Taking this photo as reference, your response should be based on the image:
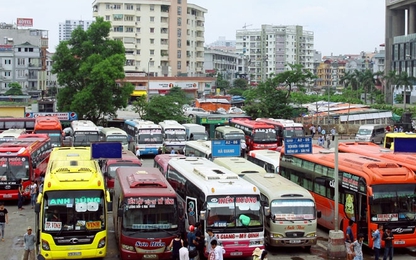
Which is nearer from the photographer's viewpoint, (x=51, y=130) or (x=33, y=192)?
(x=33, y=192)

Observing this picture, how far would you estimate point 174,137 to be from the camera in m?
41.6

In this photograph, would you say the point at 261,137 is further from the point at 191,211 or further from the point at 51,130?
the point at 191,211

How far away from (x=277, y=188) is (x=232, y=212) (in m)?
2.60

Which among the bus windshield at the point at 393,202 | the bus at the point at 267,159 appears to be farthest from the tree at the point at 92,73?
the bus windshield at the point at 393,202

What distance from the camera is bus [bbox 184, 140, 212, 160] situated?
106 ft

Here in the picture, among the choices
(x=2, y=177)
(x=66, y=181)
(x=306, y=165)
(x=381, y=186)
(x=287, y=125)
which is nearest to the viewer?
(x=66, y=181)

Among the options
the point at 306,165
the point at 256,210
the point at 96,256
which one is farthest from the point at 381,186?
the point at 96,256

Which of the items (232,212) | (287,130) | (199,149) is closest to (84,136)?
(199,149)

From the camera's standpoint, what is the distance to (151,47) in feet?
328

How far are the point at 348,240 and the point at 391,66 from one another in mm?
85116

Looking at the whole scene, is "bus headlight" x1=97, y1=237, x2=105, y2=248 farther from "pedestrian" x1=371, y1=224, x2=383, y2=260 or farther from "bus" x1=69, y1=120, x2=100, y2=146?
"bus" x1=69, y1=120, x2=100, y2=146

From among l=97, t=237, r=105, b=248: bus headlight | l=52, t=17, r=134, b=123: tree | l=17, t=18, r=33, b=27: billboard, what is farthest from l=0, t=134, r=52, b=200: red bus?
l=17, t=18, r=33, b=27: billboard

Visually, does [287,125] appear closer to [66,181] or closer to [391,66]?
[66,181]

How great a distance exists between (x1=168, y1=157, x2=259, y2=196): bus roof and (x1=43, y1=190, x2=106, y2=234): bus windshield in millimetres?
3006
